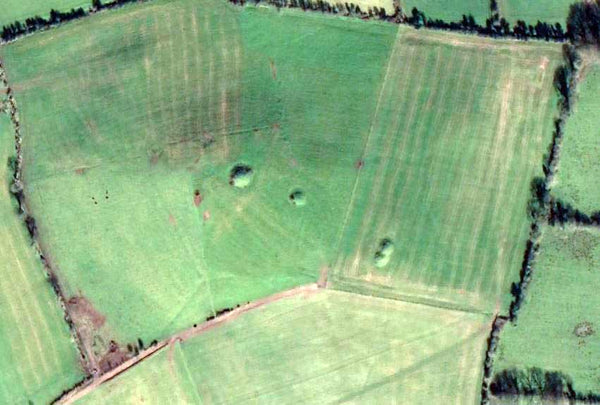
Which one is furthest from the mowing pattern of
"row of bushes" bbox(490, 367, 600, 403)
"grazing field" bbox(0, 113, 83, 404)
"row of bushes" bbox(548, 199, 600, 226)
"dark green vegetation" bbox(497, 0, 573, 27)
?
"row of bushes" bbox(548, 199, 600, 226)

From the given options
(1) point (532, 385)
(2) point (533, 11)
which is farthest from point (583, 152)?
(1) point (532, 385)

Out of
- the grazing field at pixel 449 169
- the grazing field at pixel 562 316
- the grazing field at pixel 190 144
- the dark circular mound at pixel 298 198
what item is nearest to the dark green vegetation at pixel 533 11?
the grazing field at pixel 449 169

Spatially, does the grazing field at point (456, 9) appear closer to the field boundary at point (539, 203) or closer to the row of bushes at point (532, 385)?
the field boundary at point (539, 203)

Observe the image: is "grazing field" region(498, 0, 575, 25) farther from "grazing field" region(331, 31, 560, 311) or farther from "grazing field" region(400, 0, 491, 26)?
"grazing field" region(331, 31, 560, 311)

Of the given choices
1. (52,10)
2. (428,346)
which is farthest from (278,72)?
(428,346)

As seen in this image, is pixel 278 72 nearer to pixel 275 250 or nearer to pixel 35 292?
pixel 275 250
